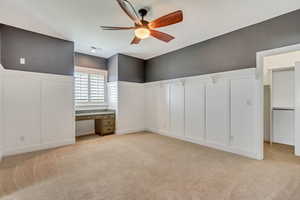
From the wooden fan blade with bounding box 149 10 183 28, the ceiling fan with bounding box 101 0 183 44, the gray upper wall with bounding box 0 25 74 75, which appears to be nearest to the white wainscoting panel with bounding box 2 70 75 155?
the gray upper wall with bounding box 0 25 74 75

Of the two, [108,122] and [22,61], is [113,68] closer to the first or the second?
[108,122]

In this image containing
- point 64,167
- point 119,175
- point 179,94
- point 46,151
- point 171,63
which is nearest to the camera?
point 119,175

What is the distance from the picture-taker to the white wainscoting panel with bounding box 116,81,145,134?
5414mm

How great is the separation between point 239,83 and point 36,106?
494cm

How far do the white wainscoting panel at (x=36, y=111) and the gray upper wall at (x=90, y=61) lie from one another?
50.7 inches

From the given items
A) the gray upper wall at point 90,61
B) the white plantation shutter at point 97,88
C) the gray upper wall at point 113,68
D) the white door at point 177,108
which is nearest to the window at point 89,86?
the white plantation shutter at point 97,88

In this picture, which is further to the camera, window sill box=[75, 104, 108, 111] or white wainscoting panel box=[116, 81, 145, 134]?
white wainscoting panel box=[116, 81, 145, 134]

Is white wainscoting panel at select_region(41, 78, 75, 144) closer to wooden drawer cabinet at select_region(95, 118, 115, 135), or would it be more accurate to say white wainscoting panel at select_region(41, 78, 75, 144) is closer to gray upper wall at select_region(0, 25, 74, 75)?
gray upper wall at select_region(0, 25, 74, 75)

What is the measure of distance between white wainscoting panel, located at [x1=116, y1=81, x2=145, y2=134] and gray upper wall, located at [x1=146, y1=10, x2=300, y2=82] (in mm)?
1213

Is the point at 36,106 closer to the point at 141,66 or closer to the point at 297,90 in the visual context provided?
the point at 141,66

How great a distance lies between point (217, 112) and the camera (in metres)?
3.78

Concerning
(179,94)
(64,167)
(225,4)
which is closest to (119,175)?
(64,167)

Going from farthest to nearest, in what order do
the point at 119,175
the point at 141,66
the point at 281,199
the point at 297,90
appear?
the point at 141,66, the point at 297,90, the point at 119,175, the point at 281,199

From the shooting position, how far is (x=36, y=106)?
3639 mm
